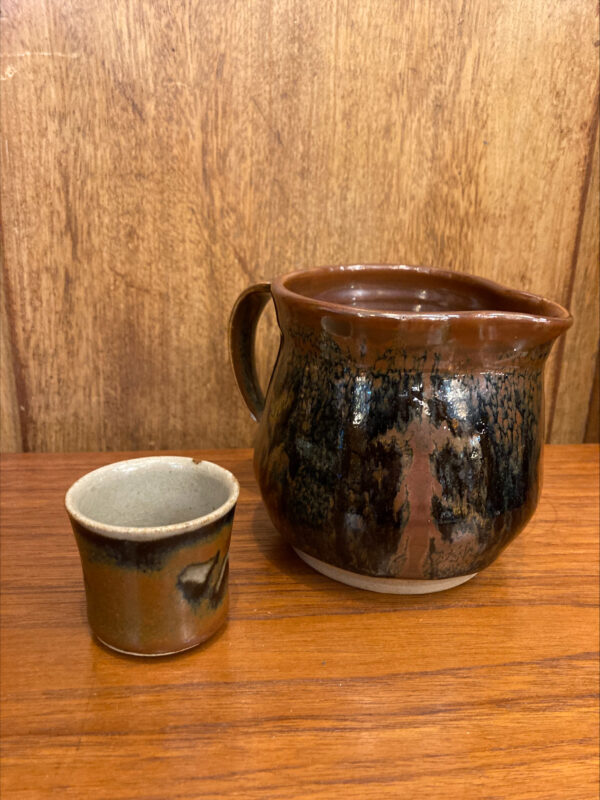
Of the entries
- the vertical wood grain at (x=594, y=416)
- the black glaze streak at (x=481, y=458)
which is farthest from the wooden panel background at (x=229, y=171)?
the black glaze streak at (x=481, y=458)

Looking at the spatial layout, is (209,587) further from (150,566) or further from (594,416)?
(594,416)

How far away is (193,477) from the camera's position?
1.72 feet

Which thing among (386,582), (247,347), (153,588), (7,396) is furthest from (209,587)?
(7,396)

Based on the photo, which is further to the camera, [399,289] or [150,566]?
[399,289]

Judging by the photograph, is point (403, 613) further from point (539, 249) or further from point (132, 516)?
point (539, 249)

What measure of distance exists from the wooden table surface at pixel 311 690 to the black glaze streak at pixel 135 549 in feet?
0.27

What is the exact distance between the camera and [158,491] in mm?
531

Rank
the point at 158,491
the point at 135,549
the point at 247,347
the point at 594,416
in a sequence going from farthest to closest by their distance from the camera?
1. the point at 594,416
2. the point at 247,347
3. the point at 158,491
4. the point at 135,549

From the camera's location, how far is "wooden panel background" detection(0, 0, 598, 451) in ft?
2.27

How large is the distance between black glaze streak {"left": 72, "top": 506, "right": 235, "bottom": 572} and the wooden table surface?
8cm

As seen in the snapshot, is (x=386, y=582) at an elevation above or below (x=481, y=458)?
below

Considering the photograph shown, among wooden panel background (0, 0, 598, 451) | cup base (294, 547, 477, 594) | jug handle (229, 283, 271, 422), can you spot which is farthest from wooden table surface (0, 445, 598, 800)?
wooden panel background (0, 0, 598, 451)

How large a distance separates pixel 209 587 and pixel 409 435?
172 millimetres

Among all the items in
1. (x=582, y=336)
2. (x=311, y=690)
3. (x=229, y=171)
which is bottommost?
(x=311, y=690)
